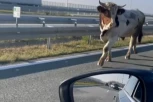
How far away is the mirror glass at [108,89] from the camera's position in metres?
2.78

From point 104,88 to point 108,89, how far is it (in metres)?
0.04

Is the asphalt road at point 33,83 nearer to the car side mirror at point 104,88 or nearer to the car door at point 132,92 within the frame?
the car side mirror at point 104,88

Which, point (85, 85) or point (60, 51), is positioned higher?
point (85, 85)

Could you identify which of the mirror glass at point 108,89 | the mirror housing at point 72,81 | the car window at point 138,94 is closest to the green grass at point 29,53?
the mirror glass at point 108,89

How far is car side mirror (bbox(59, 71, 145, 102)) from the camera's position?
9.07 ft

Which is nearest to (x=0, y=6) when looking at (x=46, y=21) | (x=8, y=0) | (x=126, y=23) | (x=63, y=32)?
(x=8, y=0)

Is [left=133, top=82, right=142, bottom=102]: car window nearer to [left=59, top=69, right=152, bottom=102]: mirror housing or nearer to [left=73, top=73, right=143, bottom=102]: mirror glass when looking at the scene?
[left=73, top=73, right=143, bottom=102]: mirror glass

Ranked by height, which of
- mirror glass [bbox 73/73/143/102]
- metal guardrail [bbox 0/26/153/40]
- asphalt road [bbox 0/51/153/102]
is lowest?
asphalt road [bbox 0/51/153/102]

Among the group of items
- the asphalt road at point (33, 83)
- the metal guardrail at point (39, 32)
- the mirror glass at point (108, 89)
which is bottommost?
the asphalt road at point (33, 83)

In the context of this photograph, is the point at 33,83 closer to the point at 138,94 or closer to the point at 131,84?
the point at 131,84

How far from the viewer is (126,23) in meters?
10.9

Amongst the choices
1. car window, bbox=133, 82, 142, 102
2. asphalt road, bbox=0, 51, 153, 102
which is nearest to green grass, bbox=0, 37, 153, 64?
asphalt road, bbox=0, 51, 153, 102

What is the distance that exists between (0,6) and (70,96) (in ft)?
132

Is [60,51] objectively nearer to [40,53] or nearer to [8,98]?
[40,53]
